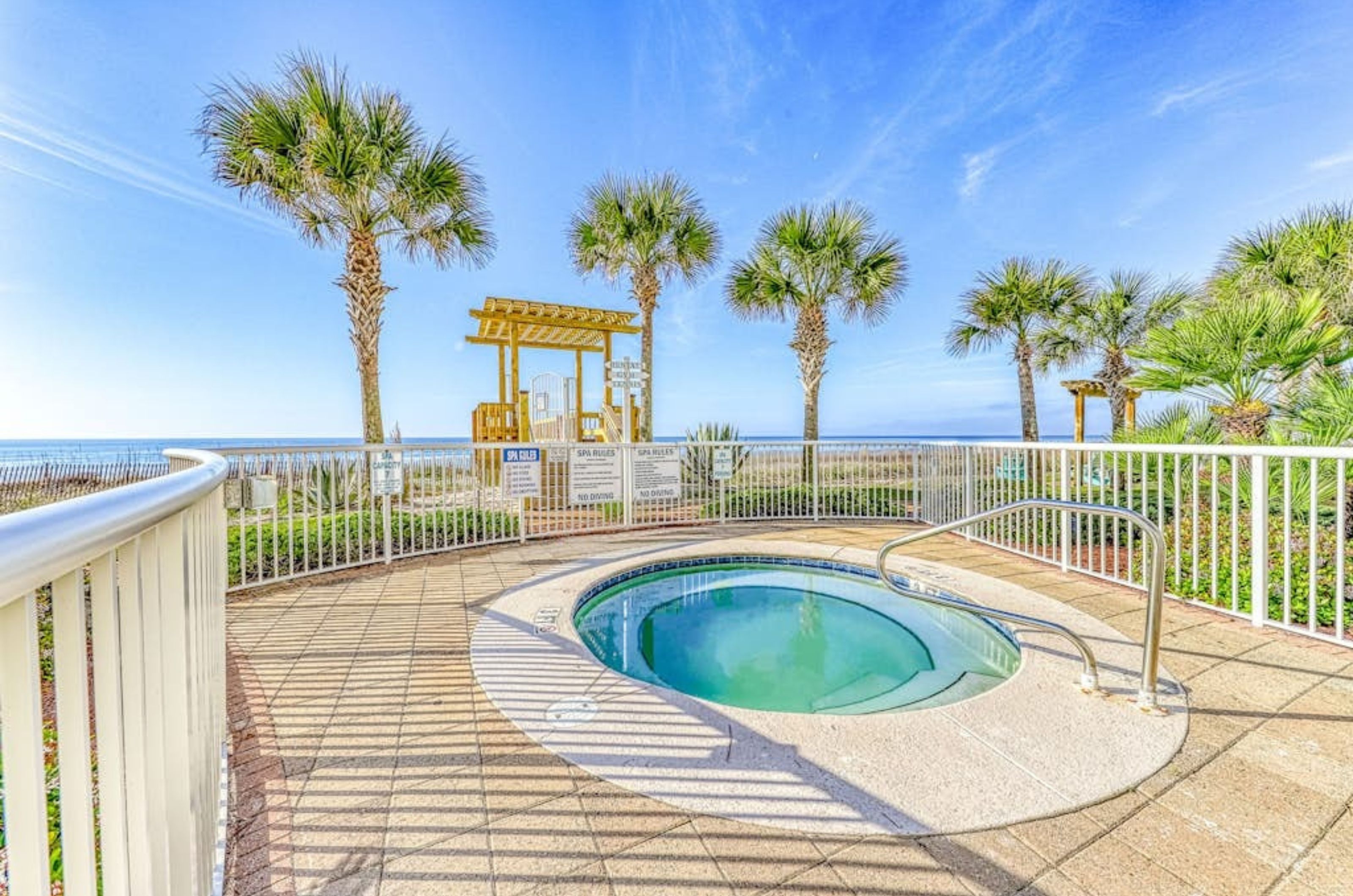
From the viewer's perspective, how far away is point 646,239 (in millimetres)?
9594

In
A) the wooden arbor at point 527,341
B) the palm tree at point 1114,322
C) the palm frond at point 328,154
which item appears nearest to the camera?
the palm frond at point 328,154

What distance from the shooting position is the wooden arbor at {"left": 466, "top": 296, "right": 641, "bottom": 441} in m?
10.7

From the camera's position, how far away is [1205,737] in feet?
6.77

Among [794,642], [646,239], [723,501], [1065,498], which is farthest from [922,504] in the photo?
[646,239]

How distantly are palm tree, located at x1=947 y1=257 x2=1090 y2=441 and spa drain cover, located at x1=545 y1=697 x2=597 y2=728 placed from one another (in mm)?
13009

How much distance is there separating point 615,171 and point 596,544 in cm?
732

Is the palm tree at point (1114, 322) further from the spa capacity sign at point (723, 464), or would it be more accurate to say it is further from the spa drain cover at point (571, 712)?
the spa drain cover at point (571, 712)

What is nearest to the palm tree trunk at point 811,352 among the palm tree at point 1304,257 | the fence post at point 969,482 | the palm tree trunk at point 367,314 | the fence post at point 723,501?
the fence post at point 723,501

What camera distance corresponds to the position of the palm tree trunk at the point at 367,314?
6977 millimetres

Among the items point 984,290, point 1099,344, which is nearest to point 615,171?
point 984,290

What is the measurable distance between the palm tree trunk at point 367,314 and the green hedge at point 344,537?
6.39ft

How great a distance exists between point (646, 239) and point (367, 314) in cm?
503

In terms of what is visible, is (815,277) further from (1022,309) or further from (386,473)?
(386,473)

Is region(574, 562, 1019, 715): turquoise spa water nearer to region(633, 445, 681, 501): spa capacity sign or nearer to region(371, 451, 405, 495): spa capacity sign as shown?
region(633, 445, 681, 501): spa capacity sign
